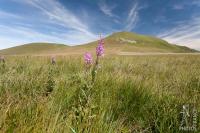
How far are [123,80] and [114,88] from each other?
49cm

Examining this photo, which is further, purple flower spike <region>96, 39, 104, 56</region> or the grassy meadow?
purple flower spike <region>96, 39, 104, 56</region>

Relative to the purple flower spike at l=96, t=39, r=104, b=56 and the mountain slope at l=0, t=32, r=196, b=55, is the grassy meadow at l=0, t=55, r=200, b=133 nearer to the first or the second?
the purple flower spike at l=96, t=39, r=104, b=56

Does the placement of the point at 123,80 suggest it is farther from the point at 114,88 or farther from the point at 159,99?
the point at 159,99

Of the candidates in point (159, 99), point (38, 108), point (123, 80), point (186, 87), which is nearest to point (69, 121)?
point (38, 108)

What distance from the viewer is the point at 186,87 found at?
5898mm
